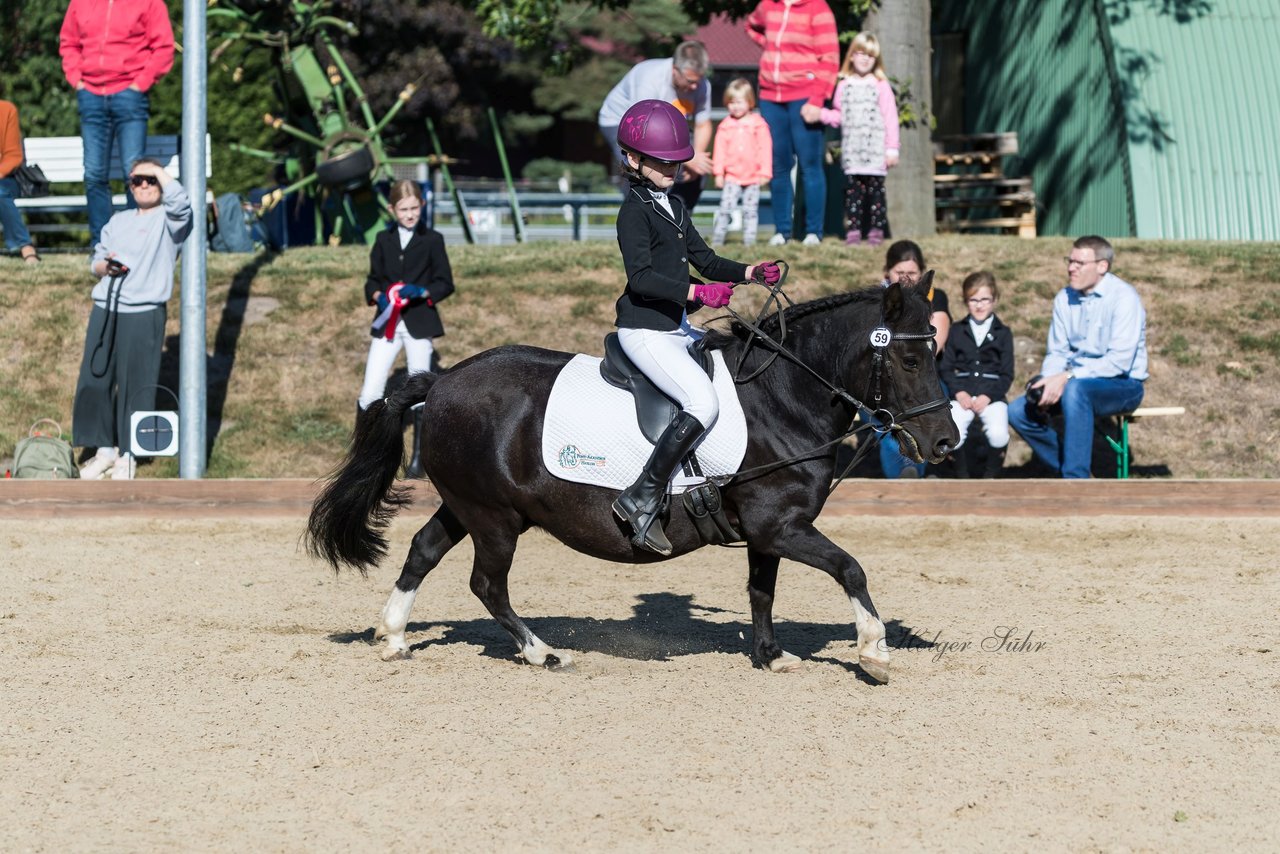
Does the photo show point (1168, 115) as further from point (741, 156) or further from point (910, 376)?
point (910, 376)

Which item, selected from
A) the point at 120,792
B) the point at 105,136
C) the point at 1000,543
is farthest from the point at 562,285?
the point at 120,792

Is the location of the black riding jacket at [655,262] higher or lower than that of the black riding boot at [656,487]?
higher

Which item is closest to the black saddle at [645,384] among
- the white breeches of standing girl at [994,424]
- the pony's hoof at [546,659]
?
the pony's hoof at [546,659]

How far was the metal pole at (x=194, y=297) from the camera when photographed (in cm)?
1069

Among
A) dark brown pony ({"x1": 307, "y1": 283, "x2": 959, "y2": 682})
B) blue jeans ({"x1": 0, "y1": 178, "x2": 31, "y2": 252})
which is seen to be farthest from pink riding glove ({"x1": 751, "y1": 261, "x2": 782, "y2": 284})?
blue jeans ({"x1": 0, "y1": 178, "x2": 31, "y2": 252})

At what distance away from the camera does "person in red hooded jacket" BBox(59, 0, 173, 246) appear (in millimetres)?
12727

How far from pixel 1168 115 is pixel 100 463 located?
36.7 feet

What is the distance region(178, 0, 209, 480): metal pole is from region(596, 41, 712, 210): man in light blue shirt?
3.07 m

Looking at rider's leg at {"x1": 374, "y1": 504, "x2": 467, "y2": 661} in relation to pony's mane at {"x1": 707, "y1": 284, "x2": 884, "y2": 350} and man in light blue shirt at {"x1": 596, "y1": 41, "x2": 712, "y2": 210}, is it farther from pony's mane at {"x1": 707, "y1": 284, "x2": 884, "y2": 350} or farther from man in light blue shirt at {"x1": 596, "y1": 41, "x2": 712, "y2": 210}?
man in light blue shirt at {"x1": 596, "y1": 41, "x2": 712, "y2": 210}

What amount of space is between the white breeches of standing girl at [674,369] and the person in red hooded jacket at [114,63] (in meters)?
7.71

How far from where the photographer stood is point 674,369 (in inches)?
250

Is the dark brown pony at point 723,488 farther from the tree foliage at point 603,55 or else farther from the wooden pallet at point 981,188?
the tree foliage at point 603,55

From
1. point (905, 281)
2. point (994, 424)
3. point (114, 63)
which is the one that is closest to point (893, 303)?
point (905, 281)

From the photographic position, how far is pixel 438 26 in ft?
113
